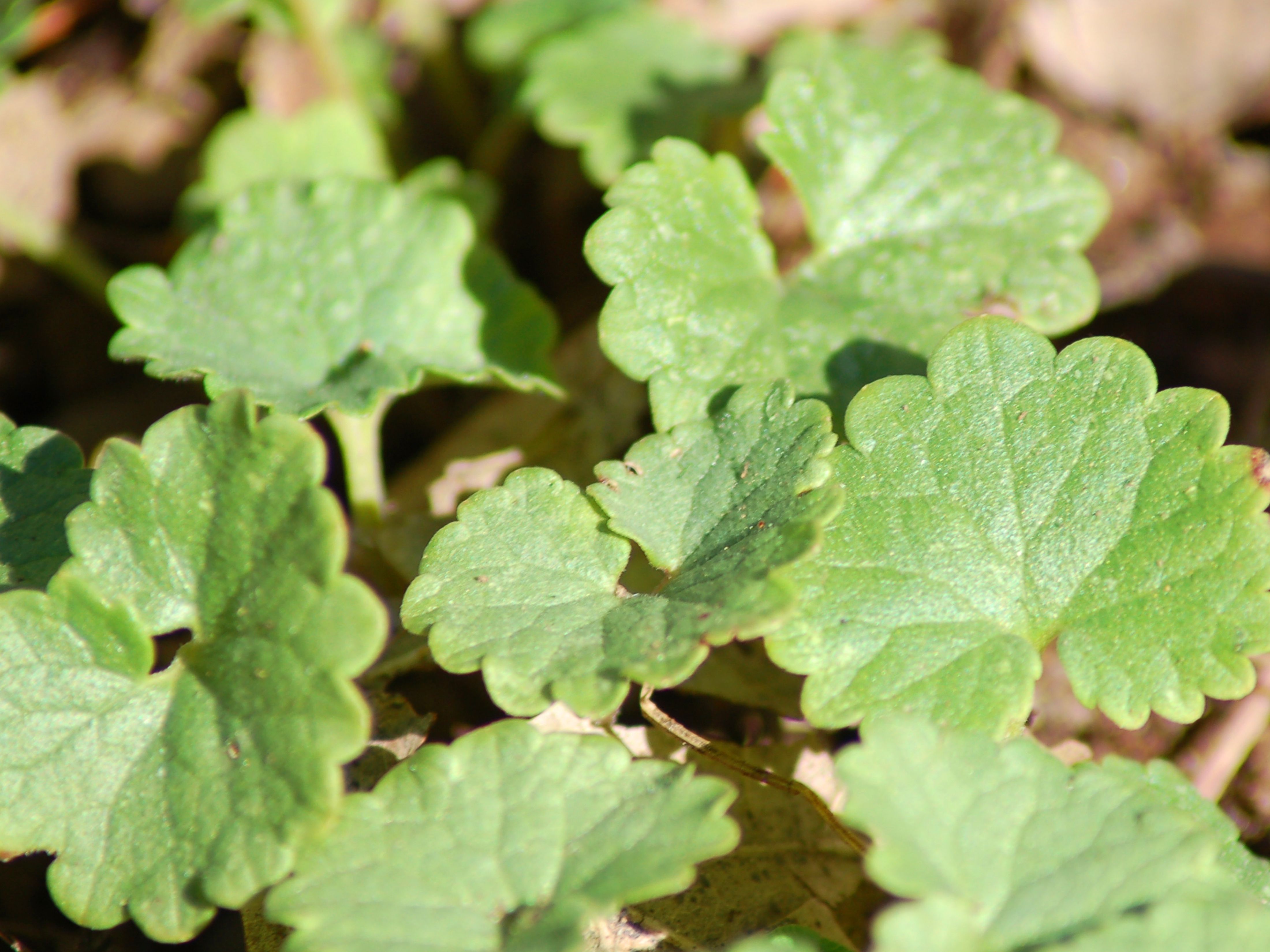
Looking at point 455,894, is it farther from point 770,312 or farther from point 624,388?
point 624,388

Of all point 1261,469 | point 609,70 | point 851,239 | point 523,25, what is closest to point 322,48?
point 523,25

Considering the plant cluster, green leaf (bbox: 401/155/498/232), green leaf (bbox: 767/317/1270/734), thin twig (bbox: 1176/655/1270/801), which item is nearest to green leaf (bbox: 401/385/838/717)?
the plant cluster

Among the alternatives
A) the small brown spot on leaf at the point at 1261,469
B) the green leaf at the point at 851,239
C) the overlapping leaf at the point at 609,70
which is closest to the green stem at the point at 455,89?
the overlapping leaf at the point at 609,70

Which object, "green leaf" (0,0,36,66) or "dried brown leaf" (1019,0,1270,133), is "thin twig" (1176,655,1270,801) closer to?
"dried brown leaf" (1019,0,1270,133)

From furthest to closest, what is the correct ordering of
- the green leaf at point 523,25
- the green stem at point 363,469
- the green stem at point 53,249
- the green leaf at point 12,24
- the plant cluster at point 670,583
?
the green leaf at point 523,25
the green stem at point 53,249
the green leaf at point 12,24
the green stem at point 363,469
the plant cluster at point 670,583

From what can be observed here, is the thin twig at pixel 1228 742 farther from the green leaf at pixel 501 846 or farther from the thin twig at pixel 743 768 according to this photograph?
the green leaf at pixel 501 846

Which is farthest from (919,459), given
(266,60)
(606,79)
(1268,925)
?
(266,60)

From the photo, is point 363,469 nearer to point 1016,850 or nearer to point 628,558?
point 628,558
